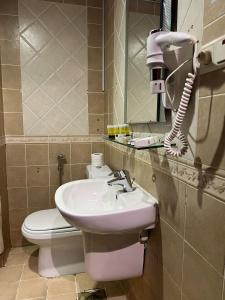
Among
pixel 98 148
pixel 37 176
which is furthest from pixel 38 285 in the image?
pixel 98 148

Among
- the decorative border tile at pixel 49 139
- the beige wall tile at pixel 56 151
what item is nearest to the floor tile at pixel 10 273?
the beige wall tile at pixel 56 151

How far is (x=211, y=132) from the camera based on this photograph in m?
0.63

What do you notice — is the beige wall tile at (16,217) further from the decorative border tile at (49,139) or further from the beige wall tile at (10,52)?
the beige wall tile at (10,52)

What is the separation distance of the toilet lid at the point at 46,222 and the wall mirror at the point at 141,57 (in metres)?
0.91

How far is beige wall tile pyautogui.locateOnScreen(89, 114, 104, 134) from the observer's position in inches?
84.1

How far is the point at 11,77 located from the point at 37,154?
2.31 ft

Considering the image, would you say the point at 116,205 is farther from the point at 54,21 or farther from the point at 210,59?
the point at 54,21

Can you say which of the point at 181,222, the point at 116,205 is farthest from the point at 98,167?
the point at 181,222

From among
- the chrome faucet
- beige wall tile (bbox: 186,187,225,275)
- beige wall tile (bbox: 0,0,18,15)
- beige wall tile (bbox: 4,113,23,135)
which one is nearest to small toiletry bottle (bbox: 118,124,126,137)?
the chrome faucet

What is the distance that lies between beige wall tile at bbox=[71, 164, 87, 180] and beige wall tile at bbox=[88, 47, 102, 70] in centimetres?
94

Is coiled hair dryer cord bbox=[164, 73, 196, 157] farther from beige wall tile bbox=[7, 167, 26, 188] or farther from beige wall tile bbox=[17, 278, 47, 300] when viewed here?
beige wall tile bbox=[7, 167, 26, 188]

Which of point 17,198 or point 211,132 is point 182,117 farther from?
point 17,198

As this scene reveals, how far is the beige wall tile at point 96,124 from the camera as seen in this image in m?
2.14

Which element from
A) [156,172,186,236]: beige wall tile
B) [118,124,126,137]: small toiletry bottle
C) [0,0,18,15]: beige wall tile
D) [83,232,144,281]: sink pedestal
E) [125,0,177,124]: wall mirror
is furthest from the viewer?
[0,0,18,15]: beige wall tile
